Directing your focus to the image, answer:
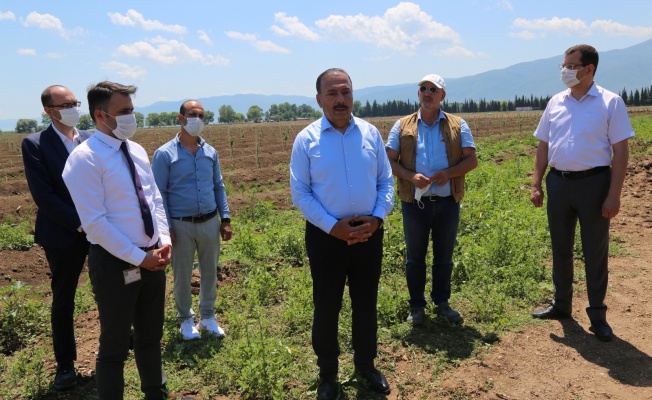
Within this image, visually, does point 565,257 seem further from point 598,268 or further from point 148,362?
point 148,362

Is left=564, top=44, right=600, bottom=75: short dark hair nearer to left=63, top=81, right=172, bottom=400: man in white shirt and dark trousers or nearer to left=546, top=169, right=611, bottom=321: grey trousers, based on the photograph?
left=546, top=169, right=611, bottom=321: grey trousers

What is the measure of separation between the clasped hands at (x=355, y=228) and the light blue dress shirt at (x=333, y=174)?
65 millimetres

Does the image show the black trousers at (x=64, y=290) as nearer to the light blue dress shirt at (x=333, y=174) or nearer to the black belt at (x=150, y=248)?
the black belt at (x=150, y=248)

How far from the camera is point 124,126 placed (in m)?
2.68

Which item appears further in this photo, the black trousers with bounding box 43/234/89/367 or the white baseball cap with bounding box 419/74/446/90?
the white baseball cap with bounding box 419/74/446/90

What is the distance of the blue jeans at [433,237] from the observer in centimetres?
402

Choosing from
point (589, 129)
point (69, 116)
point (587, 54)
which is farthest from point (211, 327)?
point (587, 54)

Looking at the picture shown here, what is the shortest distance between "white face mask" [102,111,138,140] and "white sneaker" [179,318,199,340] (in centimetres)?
201

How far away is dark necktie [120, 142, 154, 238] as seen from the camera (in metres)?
2.71

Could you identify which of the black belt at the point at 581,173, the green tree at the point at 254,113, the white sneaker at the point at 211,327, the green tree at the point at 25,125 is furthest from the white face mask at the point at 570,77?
the green tree at the point at 254,113

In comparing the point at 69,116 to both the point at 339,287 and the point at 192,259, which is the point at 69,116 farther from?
the point at 339,287

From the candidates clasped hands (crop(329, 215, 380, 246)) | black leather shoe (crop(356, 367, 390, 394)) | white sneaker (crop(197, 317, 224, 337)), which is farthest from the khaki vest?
white sneaker (crop(197, 317, 224, 337))

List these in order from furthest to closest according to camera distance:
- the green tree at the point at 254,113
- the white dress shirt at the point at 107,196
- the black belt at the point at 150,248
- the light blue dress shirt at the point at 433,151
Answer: the green tree at the point at 254,113 → the light blue dress shirt at the point at 433,151 → the black belt at the point at 150,248 → the white dress shirt at the point at 107,196

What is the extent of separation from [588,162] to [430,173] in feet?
4.11
